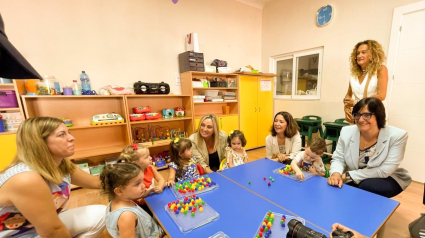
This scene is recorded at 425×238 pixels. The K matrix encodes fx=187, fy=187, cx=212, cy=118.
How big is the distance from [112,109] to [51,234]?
224 centimetres

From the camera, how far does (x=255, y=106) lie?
4.07 m

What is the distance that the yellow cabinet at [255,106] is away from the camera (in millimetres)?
3881

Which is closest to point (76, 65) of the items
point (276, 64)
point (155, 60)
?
point (155, 60)

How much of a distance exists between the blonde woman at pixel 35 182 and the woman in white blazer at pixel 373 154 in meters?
1.76

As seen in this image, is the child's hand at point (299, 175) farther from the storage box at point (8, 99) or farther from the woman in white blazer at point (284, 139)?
the storage box at point (8, 99)

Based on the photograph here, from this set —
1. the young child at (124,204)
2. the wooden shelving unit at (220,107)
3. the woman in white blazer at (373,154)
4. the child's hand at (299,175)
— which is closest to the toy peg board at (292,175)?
the child's hand at (299,175)

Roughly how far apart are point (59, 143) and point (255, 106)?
11.5 ft

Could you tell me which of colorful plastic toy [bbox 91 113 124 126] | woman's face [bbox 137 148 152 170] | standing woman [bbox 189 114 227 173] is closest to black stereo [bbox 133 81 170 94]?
colorful plastic toy [bbox 91 113 124 126]

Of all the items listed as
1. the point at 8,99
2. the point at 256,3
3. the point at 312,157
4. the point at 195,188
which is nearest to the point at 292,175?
the point at 312,157

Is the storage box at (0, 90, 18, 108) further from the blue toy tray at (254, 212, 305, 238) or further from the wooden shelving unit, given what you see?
the blue toy tray at (254, 212, 305, 238)

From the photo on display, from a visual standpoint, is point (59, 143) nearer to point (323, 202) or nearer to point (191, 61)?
point (323, 202)

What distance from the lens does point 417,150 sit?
2.55m

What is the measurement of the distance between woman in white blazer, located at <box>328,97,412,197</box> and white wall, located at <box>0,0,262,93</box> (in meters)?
2.80

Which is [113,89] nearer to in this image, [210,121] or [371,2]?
[210,121]
